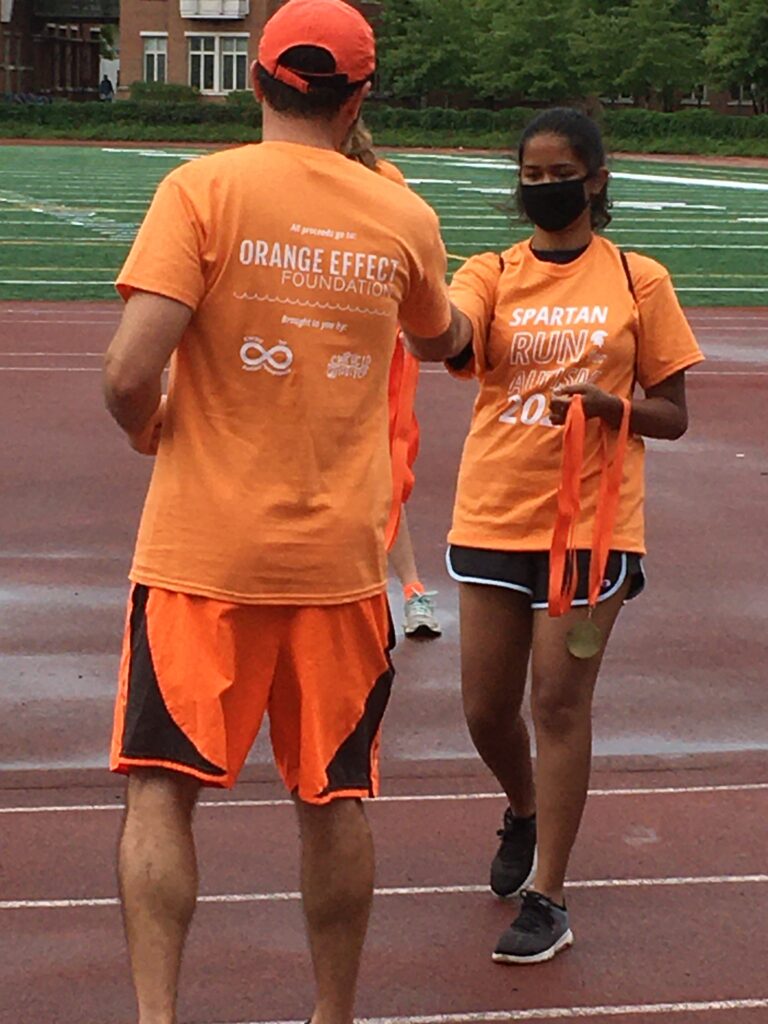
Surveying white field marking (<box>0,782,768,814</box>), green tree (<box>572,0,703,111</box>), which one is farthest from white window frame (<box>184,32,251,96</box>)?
white field marking (<box>0,782,768,814</box>)

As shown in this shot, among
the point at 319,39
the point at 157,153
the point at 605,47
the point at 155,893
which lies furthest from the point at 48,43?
the point at 155,893

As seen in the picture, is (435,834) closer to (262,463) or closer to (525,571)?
(525,571)

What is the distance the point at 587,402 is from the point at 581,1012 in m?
1.34

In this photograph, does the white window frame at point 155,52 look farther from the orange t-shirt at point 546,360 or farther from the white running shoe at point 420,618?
the orange t-shirt at point 546,360

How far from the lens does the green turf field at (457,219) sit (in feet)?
73.3

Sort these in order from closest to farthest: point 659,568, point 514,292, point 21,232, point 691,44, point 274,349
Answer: point 274,349, point 514,292, point 659,568, point 21,232, point 691,44

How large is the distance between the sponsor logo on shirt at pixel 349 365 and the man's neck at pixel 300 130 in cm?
39

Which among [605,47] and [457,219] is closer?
[457,219]

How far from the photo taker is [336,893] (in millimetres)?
3816

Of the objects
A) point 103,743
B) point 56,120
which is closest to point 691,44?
point 56,120

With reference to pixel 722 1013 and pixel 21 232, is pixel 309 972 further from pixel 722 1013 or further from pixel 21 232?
pixel 21 232

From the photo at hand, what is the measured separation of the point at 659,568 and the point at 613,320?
4530 mm

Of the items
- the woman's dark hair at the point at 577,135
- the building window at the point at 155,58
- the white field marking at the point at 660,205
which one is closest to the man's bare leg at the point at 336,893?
the woman's dark hair at the point at 577,135

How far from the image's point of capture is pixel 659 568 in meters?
9.01
